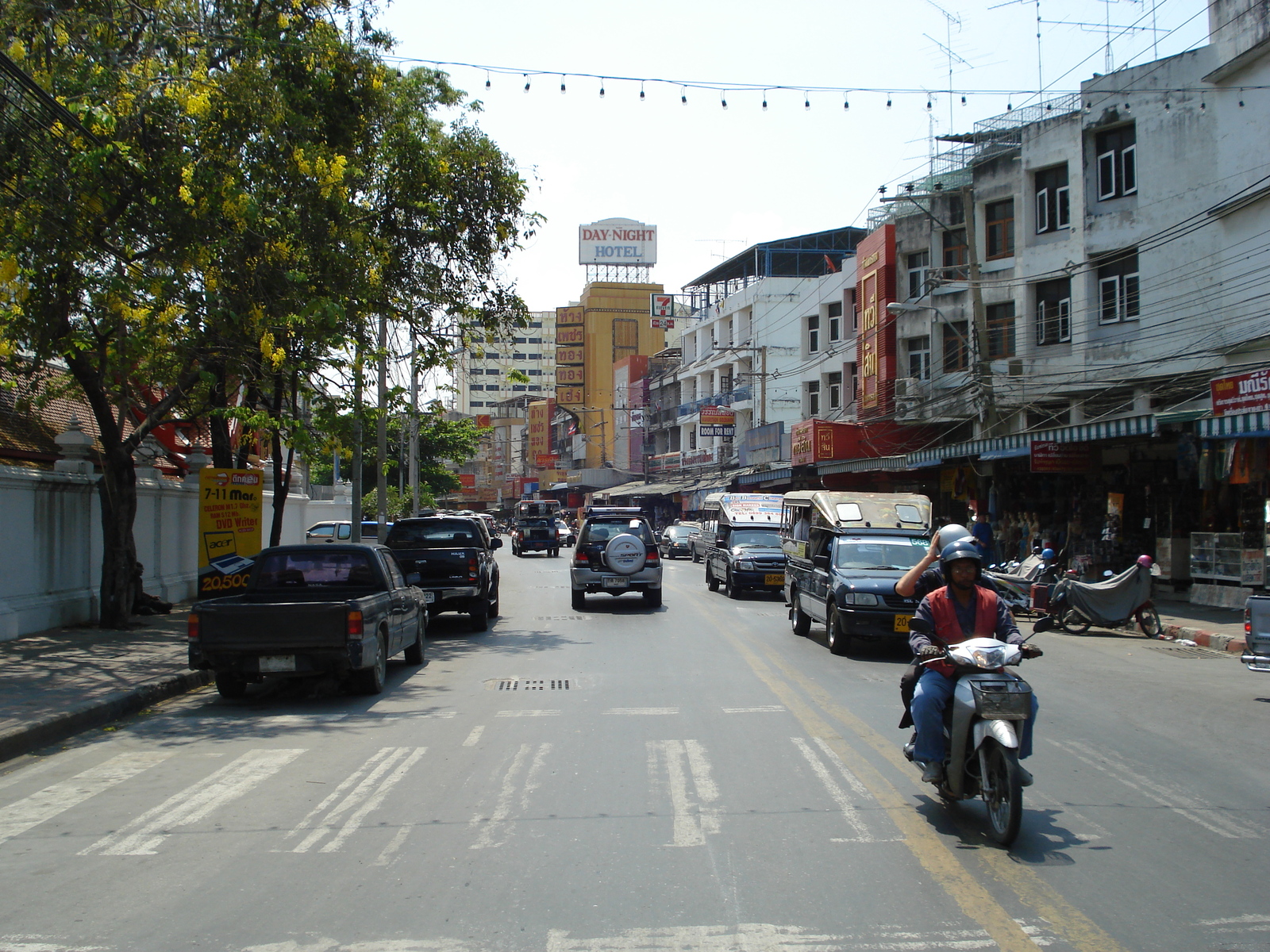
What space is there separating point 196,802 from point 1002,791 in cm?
493

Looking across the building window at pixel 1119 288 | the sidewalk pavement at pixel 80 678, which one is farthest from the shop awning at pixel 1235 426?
the sidewalk pavement at pixel 80 678

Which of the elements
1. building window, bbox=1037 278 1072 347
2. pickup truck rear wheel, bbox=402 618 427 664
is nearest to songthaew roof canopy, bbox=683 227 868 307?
building window, bbox=1037 278 1072 347

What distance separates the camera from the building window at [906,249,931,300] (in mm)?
35469

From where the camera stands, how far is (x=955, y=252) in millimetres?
34219

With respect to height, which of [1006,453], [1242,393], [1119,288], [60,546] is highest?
[1119,288]

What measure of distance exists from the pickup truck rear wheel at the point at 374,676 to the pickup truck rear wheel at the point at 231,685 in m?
1.15

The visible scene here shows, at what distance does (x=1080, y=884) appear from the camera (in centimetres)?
500

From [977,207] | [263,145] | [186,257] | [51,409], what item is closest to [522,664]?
[186,257]

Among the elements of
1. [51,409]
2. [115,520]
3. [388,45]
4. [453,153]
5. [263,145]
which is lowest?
[115,520]

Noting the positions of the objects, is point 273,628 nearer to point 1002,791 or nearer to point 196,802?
point 196,802

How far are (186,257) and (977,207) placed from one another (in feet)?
82.9

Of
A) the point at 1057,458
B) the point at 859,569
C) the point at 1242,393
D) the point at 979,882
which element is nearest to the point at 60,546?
the point at 859,569

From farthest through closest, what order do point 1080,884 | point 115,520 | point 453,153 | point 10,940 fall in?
point 453,153 < point 115,520 < point 1080,884 < point 10,940

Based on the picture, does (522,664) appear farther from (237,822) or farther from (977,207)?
(977,207)
